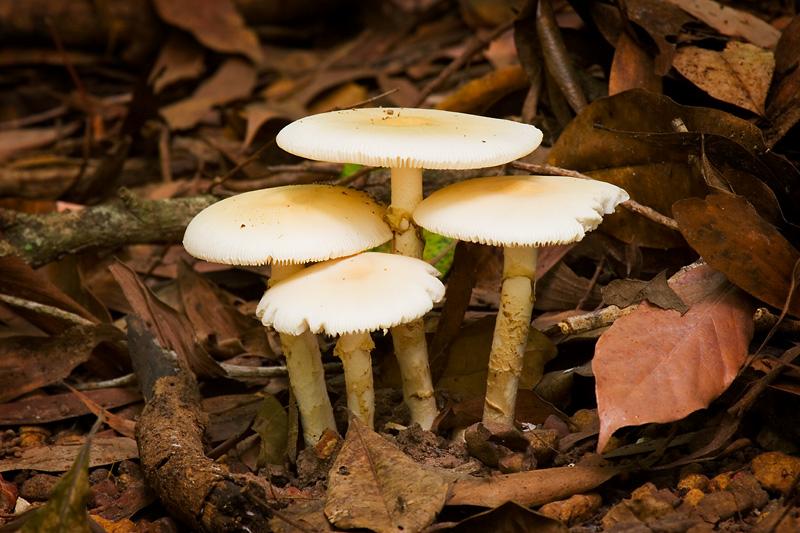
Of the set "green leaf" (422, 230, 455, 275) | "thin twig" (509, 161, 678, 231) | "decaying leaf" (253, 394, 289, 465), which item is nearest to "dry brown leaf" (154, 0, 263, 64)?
"green leaf" (422, 230, 455, 275)

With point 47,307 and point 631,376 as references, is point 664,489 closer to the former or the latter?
point 631,376

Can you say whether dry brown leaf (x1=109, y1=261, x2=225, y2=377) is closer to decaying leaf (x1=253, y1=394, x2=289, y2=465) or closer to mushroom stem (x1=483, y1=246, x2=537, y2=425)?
decaying leaf (x1=253, y1=394, x2=289, y2=465)

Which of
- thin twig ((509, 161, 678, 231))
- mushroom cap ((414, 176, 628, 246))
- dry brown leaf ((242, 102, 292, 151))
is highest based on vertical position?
mushroom cap ((414, 176, 628, 246))

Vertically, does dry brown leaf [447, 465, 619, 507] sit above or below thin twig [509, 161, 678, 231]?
below

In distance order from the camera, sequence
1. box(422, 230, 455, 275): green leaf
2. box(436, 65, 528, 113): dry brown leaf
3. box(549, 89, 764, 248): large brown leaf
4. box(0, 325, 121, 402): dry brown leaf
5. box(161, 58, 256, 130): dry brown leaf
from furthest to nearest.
Answer: box(161, 58, 256, 130): dry brown leaf
box(436, 65, 528, 113): dry brown leaf
box(422, 230, 455, 275): green leaf
box(0, 325, 121, 402): dry brown leaf
box(549, 89, 764, 248): large brown leaf

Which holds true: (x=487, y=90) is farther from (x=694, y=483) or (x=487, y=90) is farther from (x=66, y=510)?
(x=66, y=510)

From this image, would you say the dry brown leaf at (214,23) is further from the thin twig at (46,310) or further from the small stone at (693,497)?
the small stone at (693,497)

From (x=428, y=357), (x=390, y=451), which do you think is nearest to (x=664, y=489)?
(x=390, y=451)
